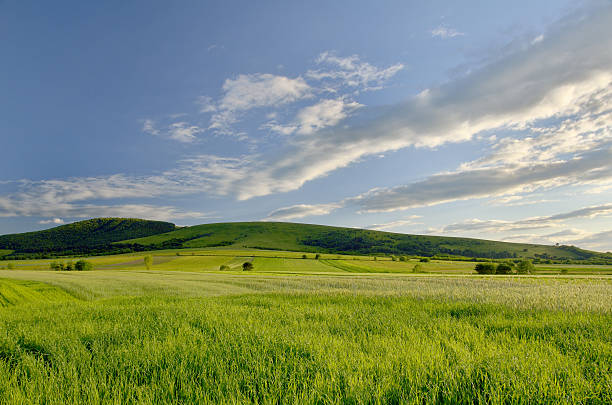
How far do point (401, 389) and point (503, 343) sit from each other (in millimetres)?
2557

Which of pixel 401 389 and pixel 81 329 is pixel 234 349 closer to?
pixel 401 389

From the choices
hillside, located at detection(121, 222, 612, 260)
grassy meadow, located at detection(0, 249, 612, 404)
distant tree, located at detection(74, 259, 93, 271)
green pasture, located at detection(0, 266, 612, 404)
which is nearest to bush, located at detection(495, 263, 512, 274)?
grassy meadow, located at detection(0, 249, 612, 404)

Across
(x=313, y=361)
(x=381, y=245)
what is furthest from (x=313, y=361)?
(x=381, y=245)

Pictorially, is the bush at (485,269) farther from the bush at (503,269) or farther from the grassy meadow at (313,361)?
the grassy meadow at (313,361)

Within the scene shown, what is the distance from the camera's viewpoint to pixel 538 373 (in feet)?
10.3

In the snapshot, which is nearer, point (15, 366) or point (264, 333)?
point (15, 366)

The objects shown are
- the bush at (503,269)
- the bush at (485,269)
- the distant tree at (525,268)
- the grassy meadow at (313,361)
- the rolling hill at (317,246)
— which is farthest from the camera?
the rolling hill at (317,246)

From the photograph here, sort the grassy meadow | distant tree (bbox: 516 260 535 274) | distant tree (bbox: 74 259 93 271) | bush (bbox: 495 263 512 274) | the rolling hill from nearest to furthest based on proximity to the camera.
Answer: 1. the grassy meadow
2. distant tree (bbox: 516 260 535 274)
3. bush (bbox: 495 263 512 274)
4. distant tree (bbox: 74 259 93 271)
5. the rolling hill

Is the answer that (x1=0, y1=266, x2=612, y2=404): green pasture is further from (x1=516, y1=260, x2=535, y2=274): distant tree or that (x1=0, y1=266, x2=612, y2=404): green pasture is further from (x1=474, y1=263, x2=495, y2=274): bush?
(x1=516, y1=260, x2=535, y2=274): distant tree

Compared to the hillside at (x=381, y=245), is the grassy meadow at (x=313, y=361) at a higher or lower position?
→ higher

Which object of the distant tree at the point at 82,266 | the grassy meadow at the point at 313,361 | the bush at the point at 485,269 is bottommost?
the distant tree at the point at 82,266

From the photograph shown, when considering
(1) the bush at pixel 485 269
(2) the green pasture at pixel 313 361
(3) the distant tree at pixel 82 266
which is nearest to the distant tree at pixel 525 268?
(1) the bush at pixel 485 269

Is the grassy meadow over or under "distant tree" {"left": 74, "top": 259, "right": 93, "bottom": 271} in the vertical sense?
over

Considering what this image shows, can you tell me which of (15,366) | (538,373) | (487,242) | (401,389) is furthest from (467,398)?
(487,242)
